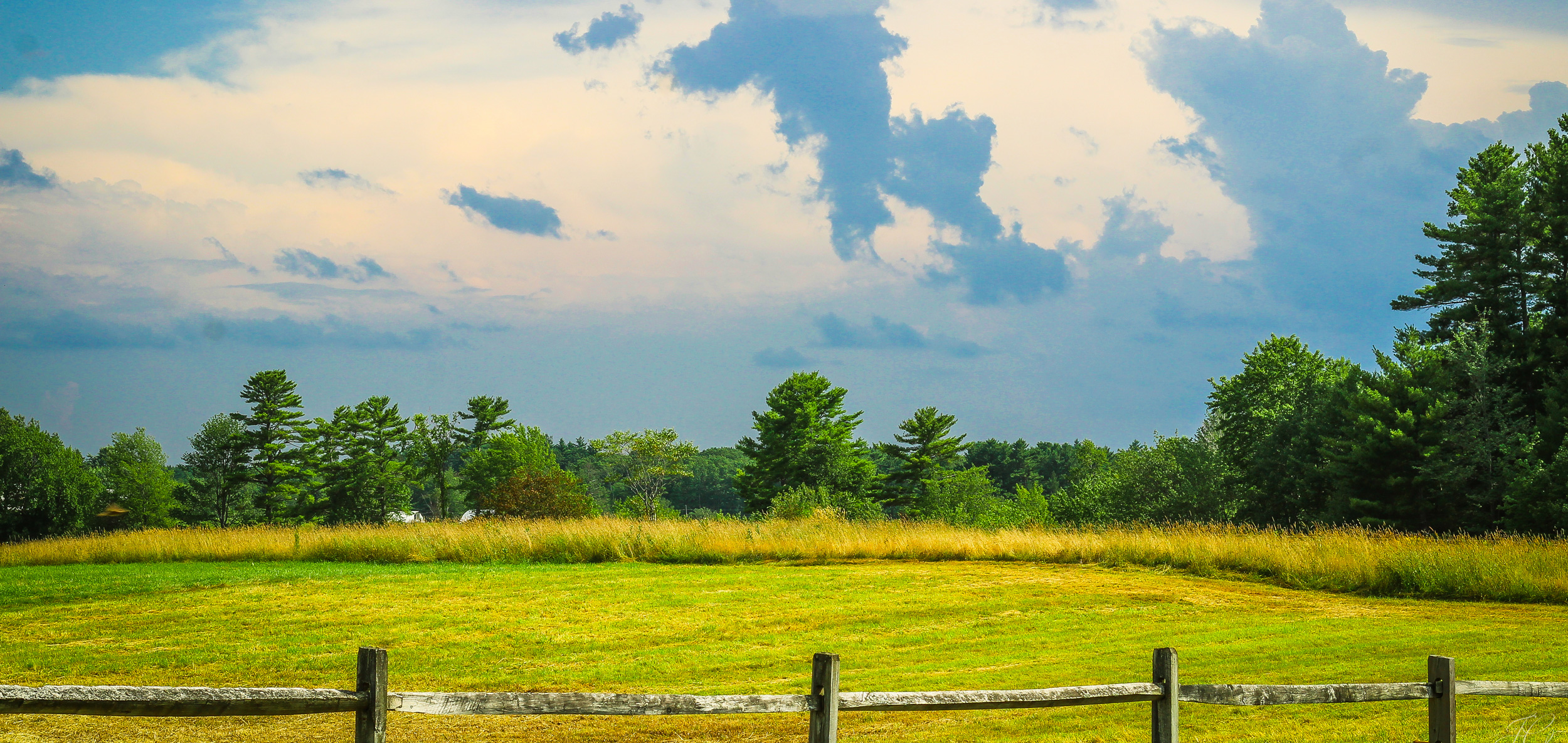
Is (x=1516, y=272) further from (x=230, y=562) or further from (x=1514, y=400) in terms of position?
(x=230, y=562)

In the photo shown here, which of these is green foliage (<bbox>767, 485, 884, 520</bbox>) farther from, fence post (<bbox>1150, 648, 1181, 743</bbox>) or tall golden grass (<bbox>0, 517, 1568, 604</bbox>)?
fence post (<bbox>1150, 648, 1181, 743</bbox>)

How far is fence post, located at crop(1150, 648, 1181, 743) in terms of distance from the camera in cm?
536

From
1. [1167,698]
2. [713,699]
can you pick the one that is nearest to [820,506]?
[1167,698]

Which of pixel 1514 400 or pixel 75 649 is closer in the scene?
pixel 75 649

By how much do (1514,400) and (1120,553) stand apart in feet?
65.6

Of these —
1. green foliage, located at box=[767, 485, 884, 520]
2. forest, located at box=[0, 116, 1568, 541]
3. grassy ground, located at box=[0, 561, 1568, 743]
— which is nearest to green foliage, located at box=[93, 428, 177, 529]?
forest, located at box=[0, 116, 1568, 541]

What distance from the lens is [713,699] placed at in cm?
467

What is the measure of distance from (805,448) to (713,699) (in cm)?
5851

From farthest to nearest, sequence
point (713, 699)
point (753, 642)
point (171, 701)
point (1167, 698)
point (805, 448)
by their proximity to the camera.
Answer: point (805, 448) → point (753, 642) → point (1167, 698) → point (713, 699) → point (171, 701)

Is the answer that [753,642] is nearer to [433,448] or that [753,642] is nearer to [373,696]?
[373,696]

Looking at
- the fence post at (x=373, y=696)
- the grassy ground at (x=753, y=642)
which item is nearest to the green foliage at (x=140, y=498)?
the grassy ground at (x=753, y=642)

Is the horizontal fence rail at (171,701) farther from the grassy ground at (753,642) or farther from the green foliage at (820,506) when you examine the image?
the green foliage at (820,506)

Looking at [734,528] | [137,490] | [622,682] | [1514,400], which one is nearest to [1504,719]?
[622,682]

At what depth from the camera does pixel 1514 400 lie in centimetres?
3453
